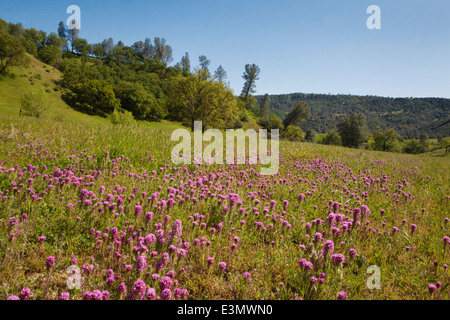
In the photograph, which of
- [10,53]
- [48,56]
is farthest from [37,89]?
[48,56]

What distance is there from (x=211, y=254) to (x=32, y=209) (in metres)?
2.52

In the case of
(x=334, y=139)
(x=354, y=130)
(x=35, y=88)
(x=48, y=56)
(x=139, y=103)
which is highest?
(x=48, y=56)

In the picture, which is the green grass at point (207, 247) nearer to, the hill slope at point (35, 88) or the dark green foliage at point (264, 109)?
the hill slope at point (35, 88)

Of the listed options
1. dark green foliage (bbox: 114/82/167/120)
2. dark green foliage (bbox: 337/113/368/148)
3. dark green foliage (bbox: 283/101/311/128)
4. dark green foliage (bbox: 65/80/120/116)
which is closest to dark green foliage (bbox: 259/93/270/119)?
dark green foliage (bbox: 283/101/311/128)

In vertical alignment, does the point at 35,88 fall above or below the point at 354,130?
above

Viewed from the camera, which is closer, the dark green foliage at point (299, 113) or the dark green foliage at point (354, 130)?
the dark green foliage at point (354, 130)

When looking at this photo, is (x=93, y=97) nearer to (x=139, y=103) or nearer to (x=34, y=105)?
(x=139, y=103)

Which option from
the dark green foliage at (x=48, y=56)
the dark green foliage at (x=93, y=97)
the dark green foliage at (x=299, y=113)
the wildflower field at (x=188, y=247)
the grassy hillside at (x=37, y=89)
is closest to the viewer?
the wildflower field at (x=188, y=247)

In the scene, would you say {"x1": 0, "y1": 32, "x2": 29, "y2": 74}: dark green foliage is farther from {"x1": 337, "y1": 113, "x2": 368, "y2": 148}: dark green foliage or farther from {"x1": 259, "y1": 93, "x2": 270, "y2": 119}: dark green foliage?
{"x1": 337, "y1": 113, "x2": 368, "y2": 148}: dark green foliage

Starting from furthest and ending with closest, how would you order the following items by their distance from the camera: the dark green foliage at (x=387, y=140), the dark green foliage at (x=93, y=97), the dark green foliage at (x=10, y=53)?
the dark green foliage at (x=387, y=140)
the dark green foliage at (x=93, y=97)
the dark green foliage at (x=10, y=53)

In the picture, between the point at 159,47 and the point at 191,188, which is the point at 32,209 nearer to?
the point at 191,188

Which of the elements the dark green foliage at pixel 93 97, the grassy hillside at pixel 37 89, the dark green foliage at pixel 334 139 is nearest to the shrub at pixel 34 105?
the grassy hillside at pixel 37 89

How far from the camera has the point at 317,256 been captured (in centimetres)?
275
